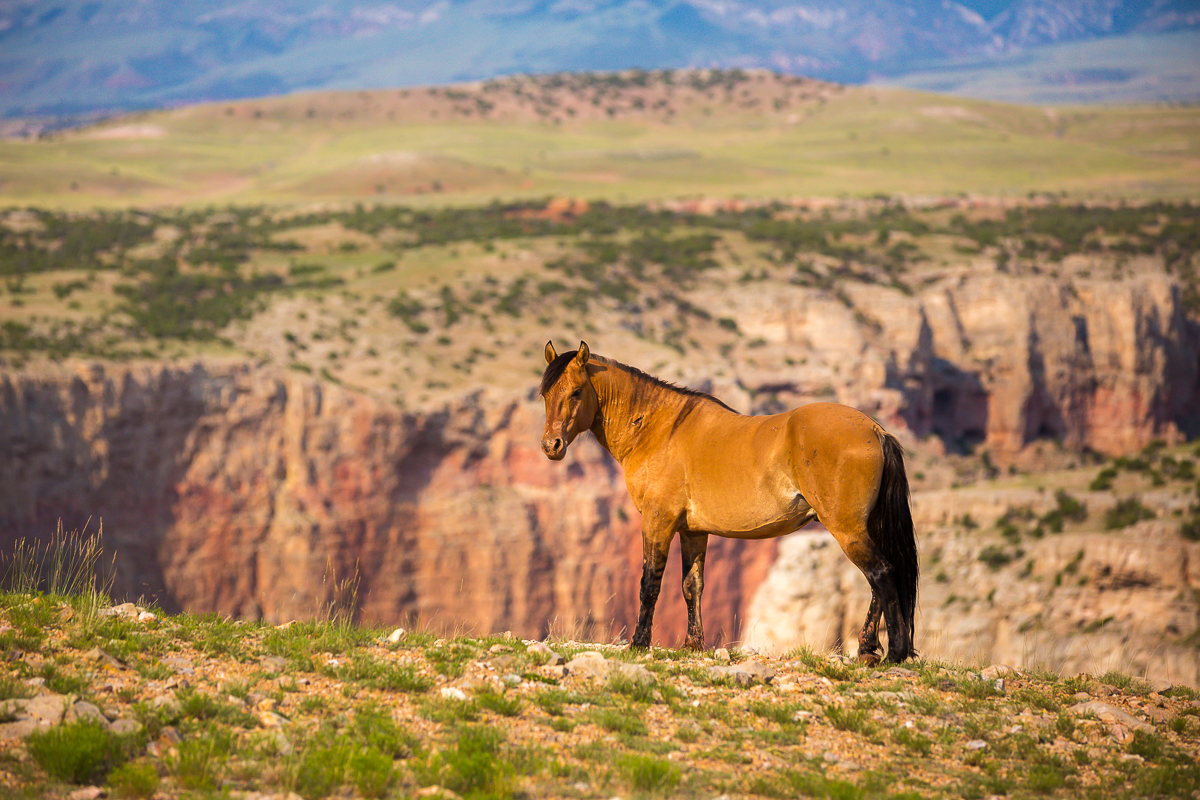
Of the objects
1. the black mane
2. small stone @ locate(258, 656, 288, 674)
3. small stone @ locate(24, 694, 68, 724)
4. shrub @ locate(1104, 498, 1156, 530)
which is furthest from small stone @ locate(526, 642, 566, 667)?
shrub @ locate(1104, 498, 1156, 530)

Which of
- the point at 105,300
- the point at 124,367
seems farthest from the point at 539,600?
the point at 105,300

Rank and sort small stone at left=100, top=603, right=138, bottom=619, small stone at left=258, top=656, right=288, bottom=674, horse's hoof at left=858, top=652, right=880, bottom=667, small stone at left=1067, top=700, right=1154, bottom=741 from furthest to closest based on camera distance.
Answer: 1. horse's hoof at left=858, top=652, right=880, bottom=667
2. small stone at left=100, top=603, right=138, bottom=619
3. small stone at left=258, top=656, right=288, bottom=674
4. small stone at left=1067, top=700, right=1154, bottom=741

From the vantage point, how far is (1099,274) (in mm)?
66312

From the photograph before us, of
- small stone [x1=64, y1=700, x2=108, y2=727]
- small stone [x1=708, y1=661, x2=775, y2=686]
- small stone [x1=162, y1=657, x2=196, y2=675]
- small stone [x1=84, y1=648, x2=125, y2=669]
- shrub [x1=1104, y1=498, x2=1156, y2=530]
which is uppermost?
small stone [x1=64, y1=700, x2=108, y2=727]

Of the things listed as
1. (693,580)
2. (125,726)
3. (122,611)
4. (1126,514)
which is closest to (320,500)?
(1126,514)

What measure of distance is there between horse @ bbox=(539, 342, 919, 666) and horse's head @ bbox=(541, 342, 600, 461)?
1cm

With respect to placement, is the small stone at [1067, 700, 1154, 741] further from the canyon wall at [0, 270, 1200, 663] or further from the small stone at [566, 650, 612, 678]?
the canyon wall at [0, 270, 1200, 663]

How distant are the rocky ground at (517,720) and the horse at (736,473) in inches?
36.5

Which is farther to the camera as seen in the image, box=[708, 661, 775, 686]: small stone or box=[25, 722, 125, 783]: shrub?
box=[708, 661, 775, 686]: small stone

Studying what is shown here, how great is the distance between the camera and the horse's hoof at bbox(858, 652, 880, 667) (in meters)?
10.6

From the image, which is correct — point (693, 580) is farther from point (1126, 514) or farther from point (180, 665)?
point (1126, 514)

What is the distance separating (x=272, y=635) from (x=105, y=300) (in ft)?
140

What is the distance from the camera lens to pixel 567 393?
1092cm

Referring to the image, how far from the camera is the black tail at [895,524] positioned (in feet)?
32.7
